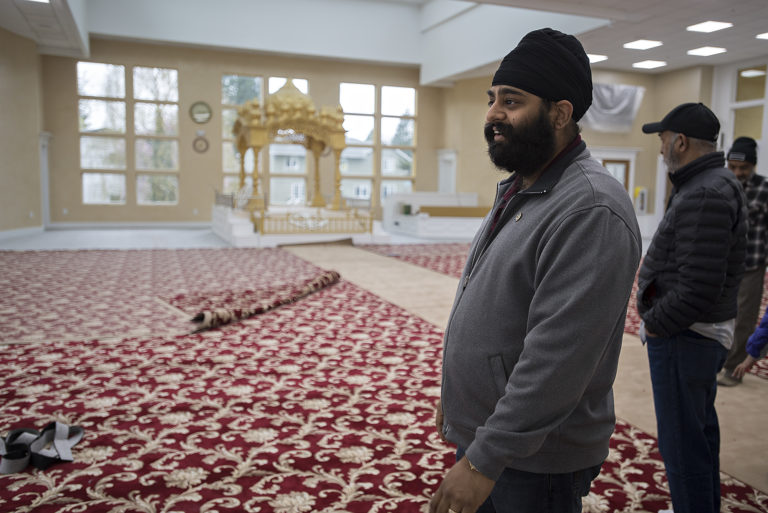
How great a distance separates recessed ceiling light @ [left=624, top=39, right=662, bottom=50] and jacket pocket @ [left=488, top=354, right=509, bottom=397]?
12830mm

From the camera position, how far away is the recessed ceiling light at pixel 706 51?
12.9 m

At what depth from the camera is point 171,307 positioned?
5.92 metres

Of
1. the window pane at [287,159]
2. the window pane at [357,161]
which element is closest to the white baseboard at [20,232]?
the window pane at [287,159]

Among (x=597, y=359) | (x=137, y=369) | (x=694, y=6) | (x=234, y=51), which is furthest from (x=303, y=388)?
(x=234, y=51)

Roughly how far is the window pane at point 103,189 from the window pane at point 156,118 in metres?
1.52

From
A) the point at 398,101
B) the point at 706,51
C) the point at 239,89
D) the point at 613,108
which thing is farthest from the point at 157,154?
the point at 706,51

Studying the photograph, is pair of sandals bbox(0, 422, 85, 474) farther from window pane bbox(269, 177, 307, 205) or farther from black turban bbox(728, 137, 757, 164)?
window pane bbox(269, 177, 307, 205)

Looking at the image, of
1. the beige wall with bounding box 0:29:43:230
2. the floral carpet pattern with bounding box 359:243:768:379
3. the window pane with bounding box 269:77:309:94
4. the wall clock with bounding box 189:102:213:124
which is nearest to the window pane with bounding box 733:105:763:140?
the floral carpet pattern with bounding box 359:243:768:379

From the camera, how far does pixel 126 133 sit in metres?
Answer: 17.2

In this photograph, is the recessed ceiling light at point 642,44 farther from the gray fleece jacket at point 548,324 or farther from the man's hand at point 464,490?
the man's hand at point 464,490

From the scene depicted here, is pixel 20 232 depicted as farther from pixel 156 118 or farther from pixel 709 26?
pixel 709 26

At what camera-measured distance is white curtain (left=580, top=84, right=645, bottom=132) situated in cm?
1584

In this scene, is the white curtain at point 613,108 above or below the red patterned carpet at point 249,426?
above

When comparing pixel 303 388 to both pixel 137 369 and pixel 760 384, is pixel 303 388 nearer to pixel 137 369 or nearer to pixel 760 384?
pixel 137 369
